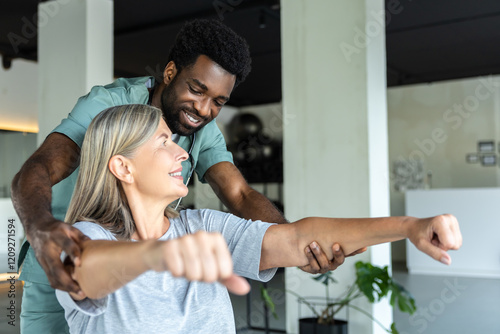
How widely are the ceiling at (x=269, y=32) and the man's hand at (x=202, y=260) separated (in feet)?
13.6

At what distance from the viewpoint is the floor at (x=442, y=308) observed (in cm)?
420

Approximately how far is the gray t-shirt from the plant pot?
6.57 feet

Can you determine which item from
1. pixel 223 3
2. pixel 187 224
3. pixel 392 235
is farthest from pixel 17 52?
pixel 392 235

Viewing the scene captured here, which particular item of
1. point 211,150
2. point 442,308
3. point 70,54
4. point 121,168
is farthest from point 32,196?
point 442,308

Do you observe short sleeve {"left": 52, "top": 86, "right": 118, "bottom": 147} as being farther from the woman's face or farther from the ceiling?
the ceiling

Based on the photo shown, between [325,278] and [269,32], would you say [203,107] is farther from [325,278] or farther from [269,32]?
[269,32]

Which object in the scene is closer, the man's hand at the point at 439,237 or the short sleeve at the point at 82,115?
the man's hand at the point at 439,237

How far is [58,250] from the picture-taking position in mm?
937

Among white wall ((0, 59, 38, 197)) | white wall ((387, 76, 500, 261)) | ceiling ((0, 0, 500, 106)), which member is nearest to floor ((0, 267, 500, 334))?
white wall ((387, 76, 500, 261))

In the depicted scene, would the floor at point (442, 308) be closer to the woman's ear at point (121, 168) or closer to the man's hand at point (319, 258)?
the woman's ear at point (121, 168)

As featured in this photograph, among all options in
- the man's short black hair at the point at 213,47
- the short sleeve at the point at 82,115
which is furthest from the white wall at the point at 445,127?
the short sleeve at the point at 82,115

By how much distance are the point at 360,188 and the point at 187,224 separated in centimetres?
208

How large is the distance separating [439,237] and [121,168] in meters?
0.71

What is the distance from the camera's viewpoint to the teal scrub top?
58.0 inches
